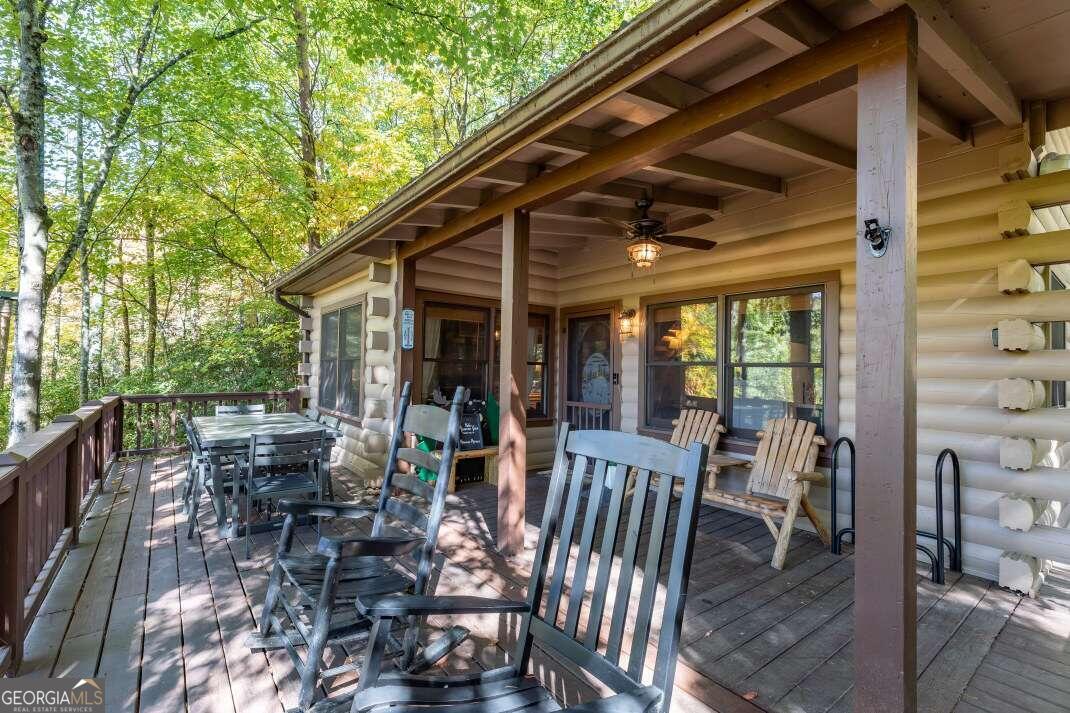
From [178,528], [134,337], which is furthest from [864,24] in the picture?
[134,337]

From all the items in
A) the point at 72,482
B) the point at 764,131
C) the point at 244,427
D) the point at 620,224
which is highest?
the point at 764,131

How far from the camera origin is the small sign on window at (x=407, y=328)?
482cm

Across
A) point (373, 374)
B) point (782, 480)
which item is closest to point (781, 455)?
point (782, 480)

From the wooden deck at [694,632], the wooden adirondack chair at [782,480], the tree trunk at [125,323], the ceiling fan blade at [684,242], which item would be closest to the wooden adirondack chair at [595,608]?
the wooden deck at [694,632]

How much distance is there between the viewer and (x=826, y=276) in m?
3.67

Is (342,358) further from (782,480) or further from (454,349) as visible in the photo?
(782,480)

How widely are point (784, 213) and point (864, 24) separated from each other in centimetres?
244

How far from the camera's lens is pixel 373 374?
5406 mm

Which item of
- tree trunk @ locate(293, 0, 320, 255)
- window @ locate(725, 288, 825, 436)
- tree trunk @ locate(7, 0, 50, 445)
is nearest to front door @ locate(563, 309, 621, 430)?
window @ locate(725, 288, 825, 436)

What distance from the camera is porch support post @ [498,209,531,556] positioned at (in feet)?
10.8

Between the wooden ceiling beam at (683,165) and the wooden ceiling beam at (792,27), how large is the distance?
0.92m

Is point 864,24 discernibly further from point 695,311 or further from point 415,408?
point 695,311

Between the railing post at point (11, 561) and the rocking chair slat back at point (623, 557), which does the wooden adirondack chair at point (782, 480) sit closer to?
the rocking chair slat back at point (623, 557)

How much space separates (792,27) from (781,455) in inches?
114
